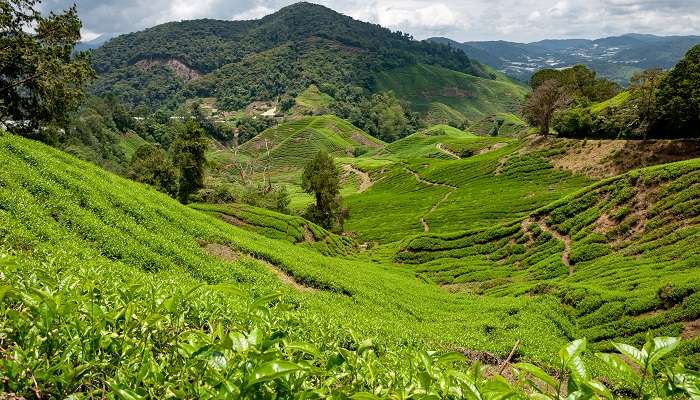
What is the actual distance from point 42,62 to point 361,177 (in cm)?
10784

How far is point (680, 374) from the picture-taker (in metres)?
3.01

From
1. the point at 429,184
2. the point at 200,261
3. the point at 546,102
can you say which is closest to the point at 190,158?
the point at 200,261

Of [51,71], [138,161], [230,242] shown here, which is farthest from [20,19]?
[138,161]

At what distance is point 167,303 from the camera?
155 inches

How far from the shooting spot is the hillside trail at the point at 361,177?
428 feet

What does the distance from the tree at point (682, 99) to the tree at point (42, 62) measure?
73873mm

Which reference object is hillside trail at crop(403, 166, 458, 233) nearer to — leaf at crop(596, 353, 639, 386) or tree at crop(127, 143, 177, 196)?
tree at crop(127, 143, 177, 196)

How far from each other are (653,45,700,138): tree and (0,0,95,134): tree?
242ft

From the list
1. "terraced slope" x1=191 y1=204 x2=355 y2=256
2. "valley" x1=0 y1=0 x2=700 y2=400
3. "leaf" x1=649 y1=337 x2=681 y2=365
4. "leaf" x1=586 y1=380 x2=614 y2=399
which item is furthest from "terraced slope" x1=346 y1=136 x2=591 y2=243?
"leaf" x1=586 y1=380 x2=614 y2=399

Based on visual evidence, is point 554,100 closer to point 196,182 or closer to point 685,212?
point 685,212

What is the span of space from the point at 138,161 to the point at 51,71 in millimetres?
50423

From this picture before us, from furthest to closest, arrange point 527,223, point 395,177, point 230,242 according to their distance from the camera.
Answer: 1. point 395,177
2. point 527,223
3. point 230,242

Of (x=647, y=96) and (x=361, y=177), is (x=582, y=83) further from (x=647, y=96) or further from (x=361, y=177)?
(x=361, y=177)

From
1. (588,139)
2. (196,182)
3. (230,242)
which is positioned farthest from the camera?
(588,139)
